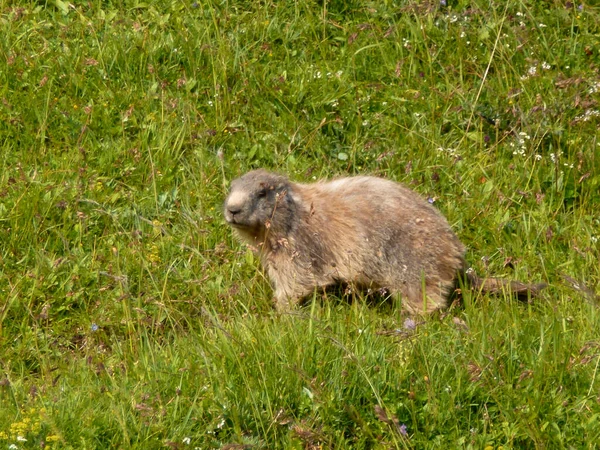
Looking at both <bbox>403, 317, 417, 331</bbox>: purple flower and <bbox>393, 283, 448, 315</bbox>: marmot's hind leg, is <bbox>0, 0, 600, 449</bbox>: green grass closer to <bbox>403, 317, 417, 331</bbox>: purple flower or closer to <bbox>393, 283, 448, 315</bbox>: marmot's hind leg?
<bbox>403, 317, 417, 331</bbox>: purple flower

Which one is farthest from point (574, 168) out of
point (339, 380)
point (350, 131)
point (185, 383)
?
point (185, 383)

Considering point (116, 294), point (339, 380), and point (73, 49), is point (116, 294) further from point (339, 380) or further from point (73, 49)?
point (73, 49)

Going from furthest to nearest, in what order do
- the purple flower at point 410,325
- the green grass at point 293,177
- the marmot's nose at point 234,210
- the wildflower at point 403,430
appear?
the marmot's nose at point 234,210
the purple flower at point 410,325
the green grass at point 293,177
the wildflower at point 403,430

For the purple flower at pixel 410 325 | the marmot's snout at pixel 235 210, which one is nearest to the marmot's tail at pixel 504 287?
the purple flower at pixel 410 325

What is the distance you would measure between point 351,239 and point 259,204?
614 millimetres

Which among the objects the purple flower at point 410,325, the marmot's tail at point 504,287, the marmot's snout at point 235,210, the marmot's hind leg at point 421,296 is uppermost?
the marmot's snout at point 235,210

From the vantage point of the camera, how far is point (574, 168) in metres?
6.91

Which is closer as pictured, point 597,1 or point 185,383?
point 185,383

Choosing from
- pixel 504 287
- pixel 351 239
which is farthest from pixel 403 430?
pixel 351 239

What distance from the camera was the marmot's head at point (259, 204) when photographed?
616cm

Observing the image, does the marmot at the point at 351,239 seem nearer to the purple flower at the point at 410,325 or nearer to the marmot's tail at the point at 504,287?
the marmot's tail at the point at 504,287

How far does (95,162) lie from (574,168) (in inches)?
125

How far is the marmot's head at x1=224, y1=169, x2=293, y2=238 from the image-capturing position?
6160 millimetres

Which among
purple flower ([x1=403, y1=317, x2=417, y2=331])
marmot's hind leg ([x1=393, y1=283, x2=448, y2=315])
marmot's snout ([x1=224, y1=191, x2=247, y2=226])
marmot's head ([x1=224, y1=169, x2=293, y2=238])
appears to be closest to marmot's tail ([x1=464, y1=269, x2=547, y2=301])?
marmot's hind leg ([x1=393, y1=283, x2=448, y2=315])
